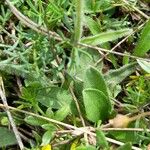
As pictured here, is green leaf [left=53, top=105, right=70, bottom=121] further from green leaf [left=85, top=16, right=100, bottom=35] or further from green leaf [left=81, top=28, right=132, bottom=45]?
green leaf [left=85, top=16, right=100, bottom=35]

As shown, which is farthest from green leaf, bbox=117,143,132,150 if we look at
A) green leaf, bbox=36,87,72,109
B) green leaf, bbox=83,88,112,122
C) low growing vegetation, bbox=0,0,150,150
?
green leaf, bbox=36,87,72,109

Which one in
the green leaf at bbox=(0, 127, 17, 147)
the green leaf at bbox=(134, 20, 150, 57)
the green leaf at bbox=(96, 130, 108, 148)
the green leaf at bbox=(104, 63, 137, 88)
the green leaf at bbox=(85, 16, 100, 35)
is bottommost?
the green leaf at bbox=(0, 127, 17, 147)

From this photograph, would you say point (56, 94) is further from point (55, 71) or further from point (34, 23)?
point (34, 23)

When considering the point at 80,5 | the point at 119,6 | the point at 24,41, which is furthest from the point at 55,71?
the point at 119,6

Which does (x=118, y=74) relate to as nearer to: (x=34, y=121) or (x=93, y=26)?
(x=93, y=26)

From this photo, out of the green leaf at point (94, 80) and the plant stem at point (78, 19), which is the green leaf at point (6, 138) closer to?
the green leaf at point (94, 80)

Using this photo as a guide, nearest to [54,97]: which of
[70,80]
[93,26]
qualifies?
[70,80]

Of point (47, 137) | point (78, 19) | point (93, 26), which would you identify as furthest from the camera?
point (93, 26)

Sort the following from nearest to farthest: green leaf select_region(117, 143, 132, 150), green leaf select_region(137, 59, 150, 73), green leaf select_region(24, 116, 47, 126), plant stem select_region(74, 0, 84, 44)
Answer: plant stem select_region(74, 0, 84, 44) < green leaf select_region(117, 143, 132, 150) < green leaf select_region(24, 116, 47, 126) < green leaf select_region(137, 59, 150, 73)
